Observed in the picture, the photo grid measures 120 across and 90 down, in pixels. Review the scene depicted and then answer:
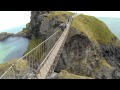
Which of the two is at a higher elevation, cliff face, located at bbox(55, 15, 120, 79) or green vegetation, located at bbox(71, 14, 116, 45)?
green vegetation, located at bbox(71, 14, 116, 45)

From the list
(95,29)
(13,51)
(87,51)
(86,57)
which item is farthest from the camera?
(13,51)

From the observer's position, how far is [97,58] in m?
55.6

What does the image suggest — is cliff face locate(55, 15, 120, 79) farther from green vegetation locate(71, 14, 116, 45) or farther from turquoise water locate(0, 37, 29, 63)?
turquoise water locate(0, 37, 29, 63)

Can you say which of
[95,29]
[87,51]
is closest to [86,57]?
[87,51]

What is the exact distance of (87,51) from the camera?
53750mm

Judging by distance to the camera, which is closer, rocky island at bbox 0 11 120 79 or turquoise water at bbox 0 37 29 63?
rocky island at bbox 0 11 120 79

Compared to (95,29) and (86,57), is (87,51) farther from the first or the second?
Answer: (95,29)

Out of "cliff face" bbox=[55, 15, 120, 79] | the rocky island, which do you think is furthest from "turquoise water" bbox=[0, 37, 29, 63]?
A: "cliff face" bbox=[55, 15, 120, 79]

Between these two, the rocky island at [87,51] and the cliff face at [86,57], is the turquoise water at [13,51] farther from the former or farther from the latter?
the cliff face at [86,57]

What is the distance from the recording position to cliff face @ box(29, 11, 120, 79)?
5125 centimetres

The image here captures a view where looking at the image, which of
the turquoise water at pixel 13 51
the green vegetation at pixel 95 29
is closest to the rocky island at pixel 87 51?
the green vegetation at pixel 95 29

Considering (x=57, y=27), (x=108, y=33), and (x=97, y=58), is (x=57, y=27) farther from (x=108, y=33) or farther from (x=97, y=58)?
(x=108, y=33)

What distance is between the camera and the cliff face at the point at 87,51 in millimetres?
51250
